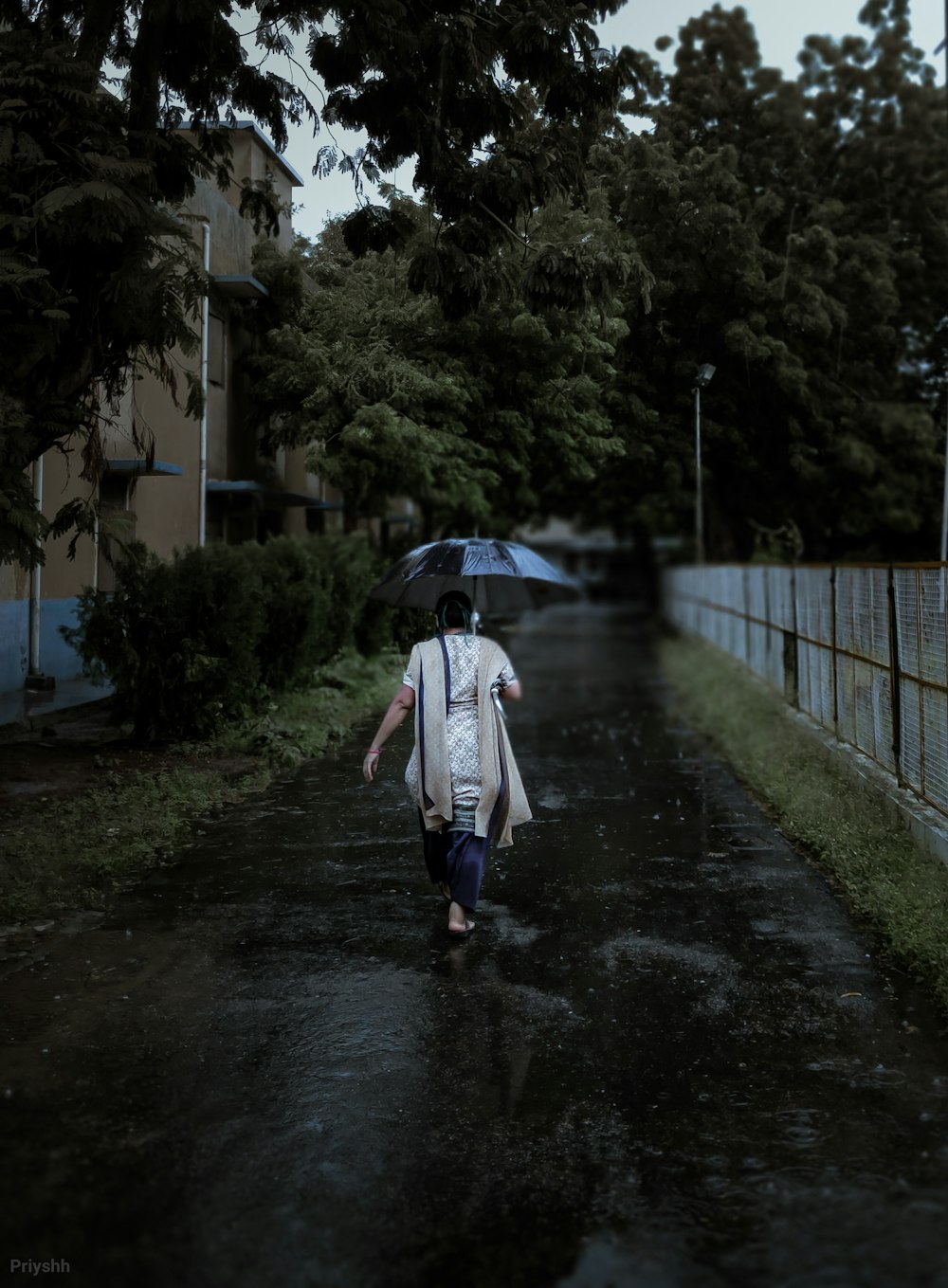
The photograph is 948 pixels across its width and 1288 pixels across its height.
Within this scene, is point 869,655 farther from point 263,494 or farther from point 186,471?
point 263,494

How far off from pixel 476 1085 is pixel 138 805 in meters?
5.00

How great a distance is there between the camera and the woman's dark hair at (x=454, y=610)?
630 cm

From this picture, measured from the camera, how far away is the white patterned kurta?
620cm

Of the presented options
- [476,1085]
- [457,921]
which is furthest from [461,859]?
[476,1085]

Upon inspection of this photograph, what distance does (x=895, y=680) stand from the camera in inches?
333

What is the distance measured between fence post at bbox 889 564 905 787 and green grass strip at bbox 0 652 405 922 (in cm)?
478

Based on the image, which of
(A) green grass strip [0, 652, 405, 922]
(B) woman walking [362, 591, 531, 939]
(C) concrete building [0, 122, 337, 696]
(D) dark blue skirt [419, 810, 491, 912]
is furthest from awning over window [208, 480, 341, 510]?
(D) dark blue skirt [419, 810, 491, 912]

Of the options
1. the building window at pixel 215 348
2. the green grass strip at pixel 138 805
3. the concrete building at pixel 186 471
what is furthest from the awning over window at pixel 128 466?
the green grass strip at pixel 138 805

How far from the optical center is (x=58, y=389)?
331 inches

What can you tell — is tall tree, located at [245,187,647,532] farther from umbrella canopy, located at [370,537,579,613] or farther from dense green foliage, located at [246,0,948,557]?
umbrella canopy, located at [370,537,579,613]

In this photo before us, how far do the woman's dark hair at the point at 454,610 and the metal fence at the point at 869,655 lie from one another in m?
2.77

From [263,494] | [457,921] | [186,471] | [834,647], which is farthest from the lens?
[263,494]

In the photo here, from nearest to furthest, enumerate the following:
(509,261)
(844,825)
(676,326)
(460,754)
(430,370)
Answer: (460,754), (844,825), (509,261), (430,370), (676,326)

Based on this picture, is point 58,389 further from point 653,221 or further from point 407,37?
point 653,221
